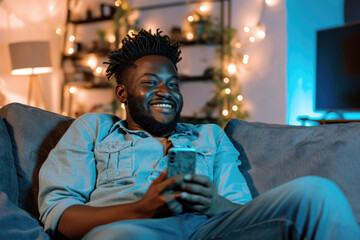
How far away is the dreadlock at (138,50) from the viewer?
1587 millimetres

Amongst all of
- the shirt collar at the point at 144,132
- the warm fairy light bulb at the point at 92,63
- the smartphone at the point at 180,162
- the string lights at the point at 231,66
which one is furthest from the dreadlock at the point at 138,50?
the warm fairy light bulb at the point at 92,63

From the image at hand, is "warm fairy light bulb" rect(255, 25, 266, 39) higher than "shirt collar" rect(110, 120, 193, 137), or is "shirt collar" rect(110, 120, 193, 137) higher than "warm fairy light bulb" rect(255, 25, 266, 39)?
"warm fairy light bulb" rect(255, 25, 266, 39)

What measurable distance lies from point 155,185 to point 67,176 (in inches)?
16.6

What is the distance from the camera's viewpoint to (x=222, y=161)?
57.7 inches

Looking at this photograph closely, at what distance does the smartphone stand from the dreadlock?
66 centimetres

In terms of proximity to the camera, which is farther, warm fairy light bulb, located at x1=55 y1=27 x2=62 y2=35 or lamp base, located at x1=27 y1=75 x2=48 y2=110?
warm fairy light bulb, located at x1=55 y1=27 x2=62 y2=35

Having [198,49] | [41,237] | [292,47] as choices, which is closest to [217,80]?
[198,49]

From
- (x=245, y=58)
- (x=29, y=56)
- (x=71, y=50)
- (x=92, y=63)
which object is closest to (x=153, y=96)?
(x=245, y=58)

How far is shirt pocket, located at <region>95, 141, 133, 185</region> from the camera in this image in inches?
52.4

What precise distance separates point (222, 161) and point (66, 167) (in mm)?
596

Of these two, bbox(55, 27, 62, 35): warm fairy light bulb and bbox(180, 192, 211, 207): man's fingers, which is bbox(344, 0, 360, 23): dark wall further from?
bbox(55, 27, 62, 35): warm fairy light bulb

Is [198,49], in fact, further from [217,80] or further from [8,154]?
[8,154]

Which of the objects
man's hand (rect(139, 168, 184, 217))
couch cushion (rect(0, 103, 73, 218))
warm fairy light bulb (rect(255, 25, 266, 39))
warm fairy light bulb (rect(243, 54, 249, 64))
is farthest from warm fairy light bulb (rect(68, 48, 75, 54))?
man's hand (rect(139, 168, 184, 217))

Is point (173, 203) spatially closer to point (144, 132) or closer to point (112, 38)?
point (144, 132)
